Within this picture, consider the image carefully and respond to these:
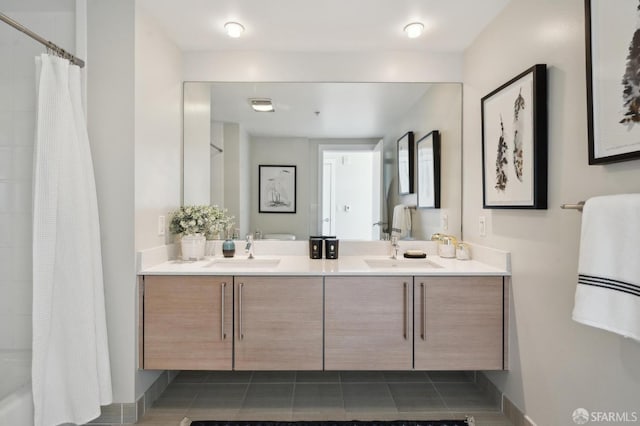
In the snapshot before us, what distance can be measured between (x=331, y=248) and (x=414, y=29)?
1.46 meters

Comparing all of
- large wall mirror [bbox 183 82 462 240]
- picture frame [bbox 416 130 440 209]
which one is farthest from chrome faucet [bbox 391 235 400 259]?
picture frame [bbox 416 130 440 209]

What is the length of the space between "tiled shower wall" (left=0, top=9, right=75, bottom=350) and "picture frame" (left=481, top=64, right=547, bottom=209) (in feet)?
8.30

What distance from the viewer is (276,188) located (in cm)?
254

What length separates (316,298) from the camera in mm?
1856

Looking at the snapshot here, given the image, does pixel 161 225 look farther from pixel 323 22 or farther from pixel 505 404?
pixel 505 404

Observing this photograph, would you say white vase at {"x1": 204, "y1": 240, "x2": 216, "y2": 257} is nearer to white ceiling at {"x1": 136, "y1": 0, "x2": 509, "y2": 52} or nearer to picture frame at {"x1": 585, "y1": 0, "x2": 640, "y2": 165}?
white ceiling at {"x1": 136, "y1": 0, "x2": 509, "y2": 52}

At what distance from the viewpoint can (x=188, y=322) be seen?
6.06 feet

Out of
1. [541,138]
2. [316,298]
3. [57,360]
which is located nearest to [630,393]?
[541,138]

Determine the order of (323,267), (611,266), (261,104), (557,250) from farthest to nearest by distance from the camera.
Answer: (261,104), (323,267), (557,250), (611,266)

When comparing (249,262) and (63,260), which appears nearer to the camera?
(63,260)

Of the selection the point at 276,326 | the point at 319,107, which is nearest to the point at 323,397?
the point at 276,326

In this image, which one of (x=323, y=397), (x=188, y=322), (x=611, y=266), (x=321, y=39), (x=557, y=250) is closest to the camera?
(x=611, y=266)

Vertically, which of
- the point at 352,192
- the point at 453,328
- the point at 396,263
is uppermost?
the point at 352,192

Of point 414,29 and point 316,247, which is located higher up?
point 414,29
